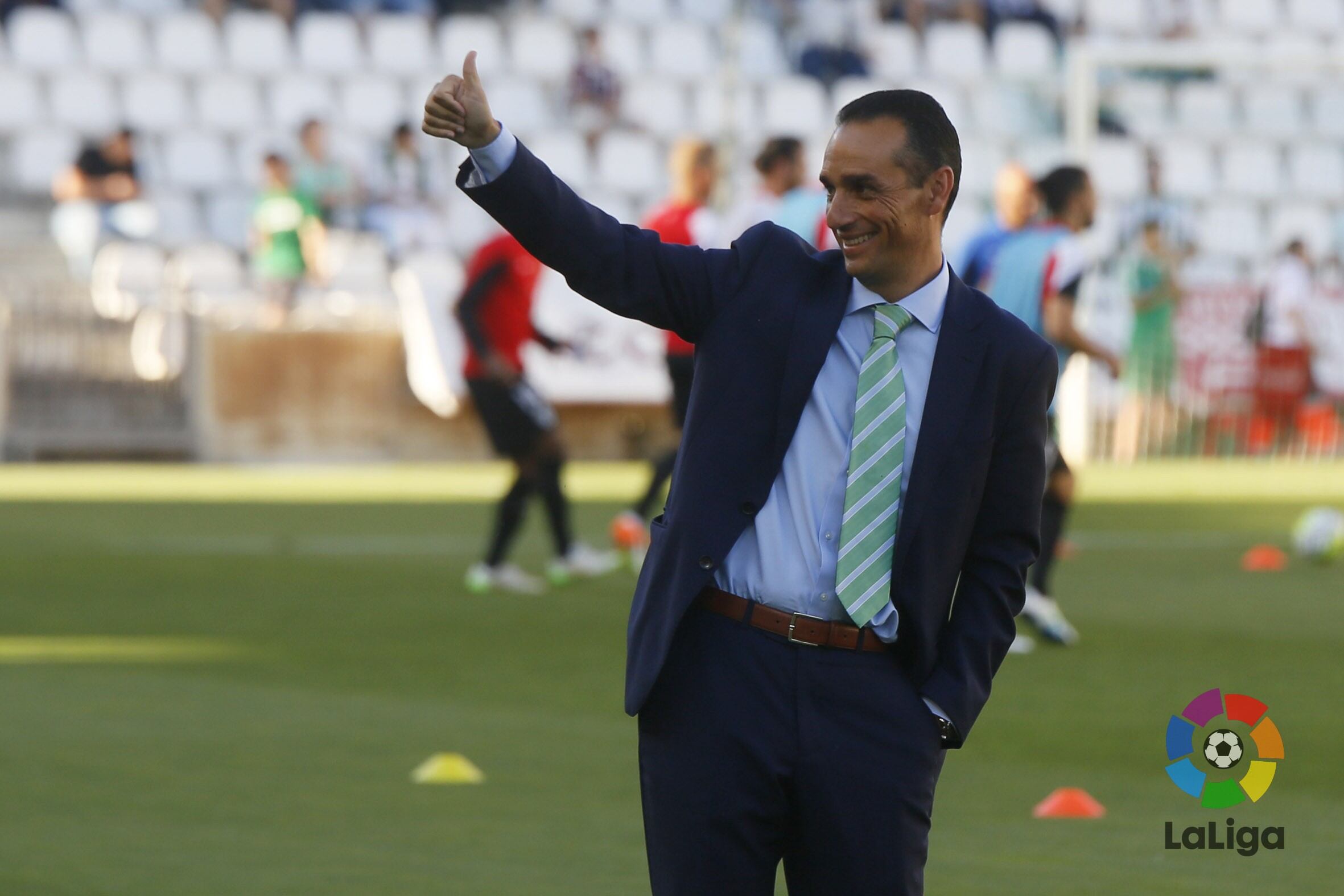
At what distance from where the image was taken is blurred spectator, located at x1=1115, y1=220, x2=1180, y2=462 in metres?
22.7

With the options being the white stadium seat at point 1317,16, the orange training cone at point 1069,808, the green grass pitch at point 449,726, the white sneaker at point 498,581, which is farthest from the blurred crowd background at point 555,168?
the orange training cone at point 1069,808

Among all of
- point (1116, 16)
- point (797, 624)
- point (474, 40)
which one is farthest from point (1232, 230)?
point (797, 624)

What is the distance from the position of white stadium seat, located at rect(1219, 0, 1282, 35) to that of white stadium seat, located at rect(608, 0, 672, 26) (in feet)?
25.2

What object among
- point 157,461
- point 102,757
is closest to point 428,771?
point 102,757

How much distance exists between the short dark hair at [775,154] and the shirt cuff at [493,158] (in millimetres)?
8323

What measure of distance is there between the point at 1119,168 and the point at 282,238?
9.54 m

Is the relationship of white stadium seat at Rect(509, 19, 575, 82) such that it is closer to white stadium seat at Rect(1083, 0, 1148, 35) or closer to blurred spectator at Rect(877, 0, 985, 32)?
blurred spectator at Rect(877, 0, 985, 32)

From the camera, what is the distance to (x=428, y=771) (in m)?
6.92

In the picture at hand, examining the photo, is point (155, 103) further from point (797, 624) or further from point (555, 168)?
point (797, 624)

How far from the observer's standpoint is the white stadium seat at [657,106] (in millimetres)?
27453

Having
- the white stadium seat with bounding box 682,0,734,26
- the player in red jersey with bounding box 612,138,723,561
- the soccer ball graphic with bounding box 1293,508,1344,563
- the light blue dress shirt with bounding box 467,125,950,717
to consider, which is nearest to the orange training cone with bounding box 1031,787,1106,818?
the light blue dress shirt with bounding box 467,125,950,717

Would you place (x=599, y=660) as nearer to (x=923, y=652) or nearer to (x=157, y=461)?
(x=923, y=652)

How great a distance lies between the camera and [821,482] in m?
3.55

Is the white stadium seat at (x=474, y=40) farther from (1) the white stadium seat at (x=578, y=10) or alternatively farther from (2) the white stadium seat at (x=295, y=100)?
(2) the white stadium seat at (x=295, y=100)
